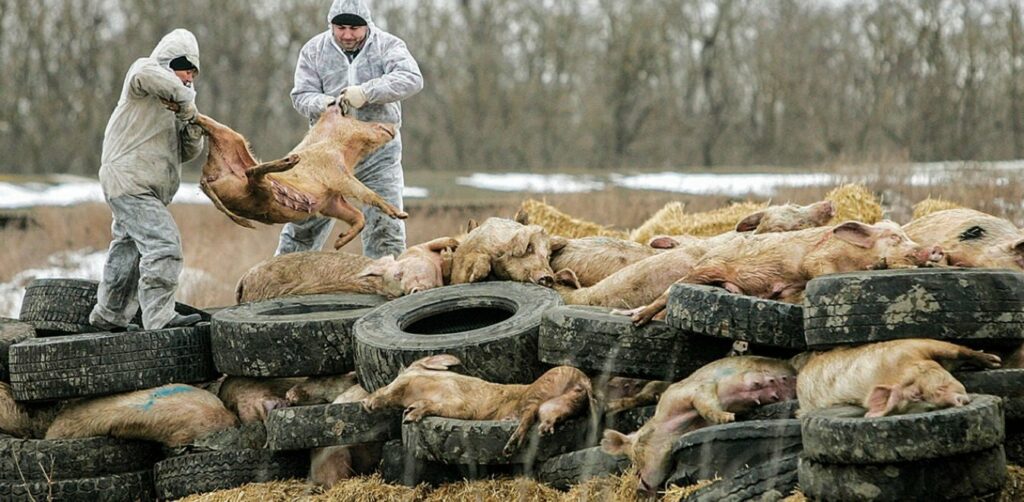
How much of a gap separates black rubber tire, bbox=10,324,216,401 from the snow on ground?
884 cm

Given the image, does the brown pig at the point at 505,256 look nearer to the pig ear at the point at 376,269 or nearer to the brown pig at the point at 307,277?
the pig ear at the point at 376,269

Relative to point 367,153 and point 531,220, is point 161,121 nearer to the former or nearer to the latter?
point 367,153

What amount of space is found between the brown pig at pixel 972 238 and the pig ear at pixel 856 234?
534 mm

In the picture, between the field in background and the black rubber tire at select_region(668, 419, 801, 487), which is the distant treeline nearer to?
the field in background

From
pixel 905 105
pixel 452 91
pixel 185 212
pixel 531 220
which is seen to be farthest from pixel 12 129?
pixel 531 220

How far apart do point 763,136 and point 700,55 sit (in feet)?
10.7

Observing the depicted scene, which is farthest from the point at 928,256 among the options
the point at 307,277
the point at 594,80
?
the point at 594,80

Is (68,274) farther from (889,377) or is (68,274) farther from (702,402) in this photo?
(889,377)

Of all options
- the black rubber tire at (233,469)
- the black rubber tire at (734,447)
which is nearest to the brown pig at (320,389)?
the black rubber tire at (233,469)

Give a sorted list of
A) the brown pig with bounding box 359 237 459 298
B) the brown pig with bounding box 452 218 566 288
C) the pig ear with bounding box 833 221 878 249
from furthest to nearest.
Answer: the brown pig with bounding box 359 237 459 298, the brown pig with bounding box 452 218 566 288, the pig ear with bounding box 833 221 878 249

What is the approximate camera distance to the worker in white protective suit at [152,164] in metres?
8.90

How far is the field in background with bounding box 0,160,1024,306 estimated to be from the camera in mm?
17344

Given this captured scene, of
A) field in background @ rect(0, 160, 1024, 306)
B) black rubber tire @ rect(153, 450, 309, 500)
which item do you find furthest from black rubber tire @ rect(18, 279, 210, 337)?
field in background @ rect(0, 160, 1024, 306)

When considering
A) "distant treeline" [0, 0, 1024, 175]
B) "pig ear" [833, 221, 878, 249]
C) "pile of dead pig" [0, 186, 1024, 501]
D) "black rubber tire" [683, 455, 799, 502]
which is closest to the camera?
"black rubber tire" [683, 455, 799, 502]
